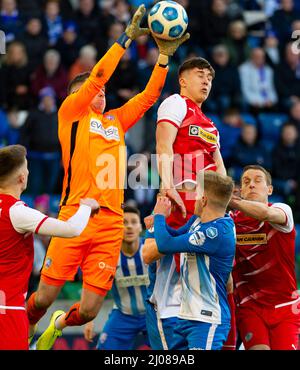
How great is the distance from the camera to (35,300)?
943cm

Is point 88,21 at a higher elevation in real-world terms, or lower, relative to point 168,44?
higher

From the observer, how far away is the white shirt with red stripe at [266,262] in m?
9.44

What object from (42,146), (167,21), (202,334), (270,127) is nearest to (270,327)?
(202,334)

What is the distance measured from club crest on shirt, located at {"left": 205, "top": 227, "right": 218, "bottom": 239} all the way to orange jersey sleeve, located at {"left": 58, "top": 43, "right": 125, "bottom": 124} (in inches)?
74.9

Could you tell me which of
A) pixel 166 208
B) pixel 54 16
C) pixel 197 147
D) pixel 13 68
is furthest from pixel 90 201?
pixel 54 16

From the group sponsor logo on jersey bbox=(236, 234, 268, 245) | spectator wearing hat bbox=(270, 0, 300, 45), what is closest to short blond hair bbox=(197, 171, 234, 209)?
sponsor logo on jersey bbox=(236, 234, 268, 245)

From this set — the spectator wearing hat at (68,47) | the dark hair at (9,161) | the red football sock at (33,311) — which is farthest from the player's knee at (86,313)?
the spectator wearing hat at (68,47)

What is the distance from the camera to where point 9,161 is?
25.5ft

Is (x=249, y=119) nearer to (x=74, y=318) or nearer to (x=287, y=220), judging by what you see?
(x=287, y=220)

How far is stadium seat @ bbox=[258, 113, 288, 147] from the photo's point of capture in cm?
1717

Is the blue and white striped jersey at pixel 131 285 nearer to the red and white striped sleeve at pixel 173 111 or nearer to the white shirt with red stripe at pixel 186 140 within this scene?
the white shirt with red stripe at pixel 186 140

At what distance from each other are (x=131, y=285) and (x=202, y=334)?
10.5 feet
